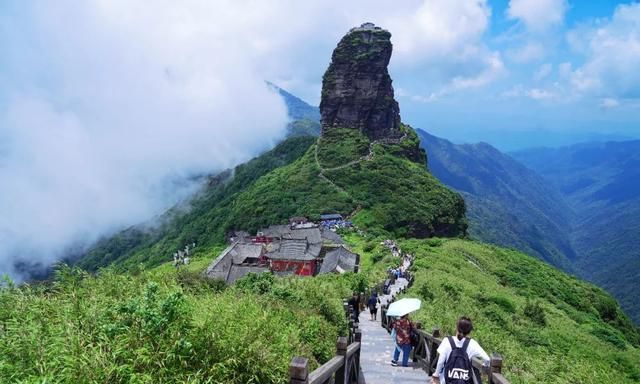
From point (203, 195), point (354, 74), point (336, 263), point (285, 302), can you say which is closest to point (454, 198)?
point (354, 74)

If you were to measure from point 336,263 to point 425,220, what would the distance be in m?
36.0

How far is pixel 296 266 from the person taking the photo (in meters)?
58.9

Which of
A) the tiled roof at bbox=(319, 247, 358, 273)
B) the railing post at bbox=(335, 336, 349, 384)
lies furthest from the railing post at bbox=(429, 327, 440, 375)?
the tiled roof at bbox=(319, 247, 358, 273)

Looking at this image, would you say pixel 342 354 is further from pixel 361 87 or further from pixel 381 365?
pixel 361 87

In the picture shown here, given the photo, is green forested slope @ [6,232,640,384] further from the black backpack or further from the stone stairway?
the black backpack

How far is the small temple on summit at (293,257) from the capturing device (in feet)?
178

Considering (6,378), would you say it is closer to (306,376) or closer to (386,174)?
(306,376)

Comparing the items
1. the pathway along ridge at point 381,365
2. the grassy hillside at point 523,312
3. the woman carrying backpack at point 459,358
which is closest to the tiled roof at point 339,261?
the grassy hillside at point 523,312

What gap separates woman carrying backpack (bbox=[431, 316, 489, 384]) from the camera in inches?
319

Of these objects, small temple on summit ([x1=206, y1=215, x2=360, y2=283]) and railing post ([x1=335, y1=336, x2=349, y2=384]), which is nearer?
railing post ([x1=335, y1=336, x2=349, y2=384])

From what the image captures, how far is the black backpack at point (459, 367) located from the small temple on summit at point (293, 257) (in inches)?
1605

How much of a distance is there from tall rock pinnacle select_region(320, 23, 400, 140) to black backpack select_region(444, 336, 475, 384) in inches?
4307

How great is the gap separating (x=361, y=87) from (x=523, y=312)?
8981cm

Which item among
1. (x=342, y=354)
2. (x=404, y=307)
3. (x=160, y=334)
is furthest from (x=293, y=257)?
(x=160, y=334)
